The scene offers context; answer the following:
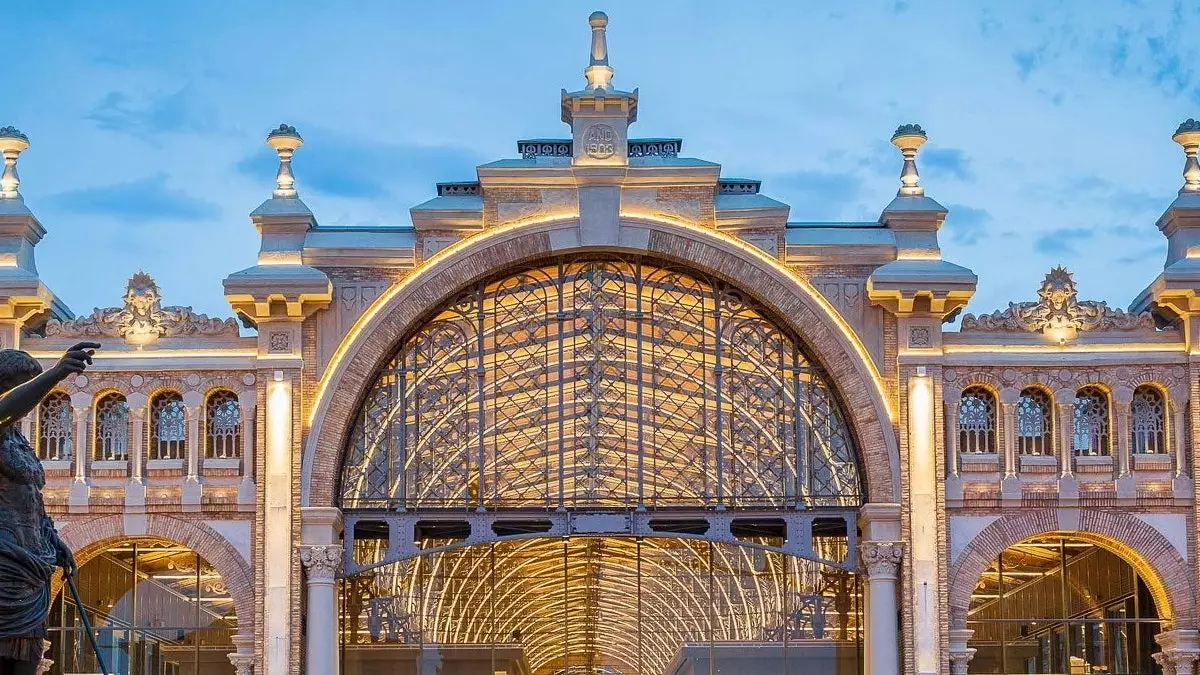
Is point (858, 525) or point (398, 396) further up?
point (398, 396)

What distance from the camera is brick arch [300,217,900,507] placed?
1414 inches

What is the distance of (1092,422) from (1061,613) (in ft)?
10.9

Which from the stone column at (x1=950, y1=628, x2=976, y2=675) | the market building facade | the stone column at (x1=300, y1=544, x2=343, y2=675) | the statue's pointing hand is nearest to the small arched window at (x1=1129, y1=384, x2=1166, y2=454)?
the market building facade

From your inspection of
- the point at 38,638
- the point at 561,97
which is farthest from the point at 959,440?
the point at 38,638

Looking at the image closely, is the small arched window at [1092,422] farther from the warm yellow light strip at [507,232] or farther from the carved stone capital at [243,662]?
the carved stone capital at [243,662]

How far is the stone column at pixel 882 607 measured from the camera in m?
35.0

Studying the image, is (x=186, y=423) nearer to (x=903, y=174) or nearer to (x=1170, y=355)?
(x=903, y=174)

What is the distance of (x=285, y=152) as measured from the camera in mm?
37062

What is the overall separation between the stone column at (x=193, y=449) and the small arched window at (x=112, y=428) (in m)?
1.07

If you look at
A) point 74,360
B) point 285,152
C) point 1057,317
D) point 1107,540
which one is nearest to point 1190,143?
point 1057,317

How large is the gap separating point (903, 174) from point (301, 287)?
1015 centimetres

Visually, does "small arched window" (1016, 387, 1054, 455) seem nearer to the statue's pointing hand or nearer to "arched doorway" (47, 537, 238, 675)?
"arched doorway" (47, 537, 238, 675)

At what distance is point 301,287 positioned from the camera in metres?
35.4

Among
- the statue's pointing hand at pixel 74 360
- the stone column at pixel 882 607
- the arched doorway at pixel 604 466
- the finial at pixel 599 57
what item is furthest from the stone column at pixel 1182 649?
the statue's pointing hand at pixel 74 360
